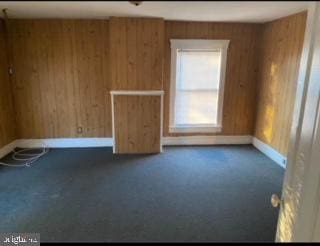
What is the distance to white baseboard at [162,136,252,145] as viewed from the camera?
4547 millimetres

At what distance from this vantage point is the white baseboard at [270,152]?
12.1ft

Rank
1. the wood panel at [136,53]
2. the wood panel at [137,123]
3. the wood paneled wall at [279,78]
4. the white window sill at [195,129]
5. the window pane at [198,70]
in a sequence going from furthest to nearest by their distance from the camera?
1. the white window sill at [195,129]
2. the window pane at [198,70]
3. the wood panel at [137,123]
4. the wood panel at [136,53]
5. the wood paneled wall at [279,78]

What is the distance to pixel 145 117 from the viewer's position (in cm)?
396

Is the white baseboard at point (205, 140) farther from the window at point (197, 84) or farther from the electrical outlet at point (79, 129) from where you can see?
the electrical outlet at point (79, 129)

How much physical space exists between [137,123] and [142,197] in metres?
1.48

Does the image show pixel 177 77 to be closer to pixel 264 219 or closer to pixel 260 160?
pixel 260 160

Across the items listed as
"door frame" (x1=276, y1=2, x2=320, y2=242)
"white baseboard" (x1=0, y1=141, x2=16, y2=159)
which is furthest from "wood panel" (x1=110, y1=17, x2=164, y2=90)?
"door frame" (x1=276, y1=2, x2=320, y2=242)

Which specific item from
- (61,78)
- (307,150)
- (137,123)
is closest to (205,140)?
(137,123)

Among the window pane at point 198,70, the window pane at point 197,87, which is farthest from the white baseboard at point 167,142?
the window pane at point 198,70

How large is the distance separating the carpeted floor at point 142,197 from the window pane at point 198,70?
126cm

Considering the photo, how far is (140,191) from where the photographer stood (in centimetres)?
290

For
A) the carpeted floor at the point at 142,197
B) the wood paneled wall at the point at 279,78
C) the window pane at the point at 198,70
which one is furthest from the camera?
the window pane at the point at 198,70

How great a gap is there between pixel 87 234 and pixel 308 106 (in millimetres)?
2045

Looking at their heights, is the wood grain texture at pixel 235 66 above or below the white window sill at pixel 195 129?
above
